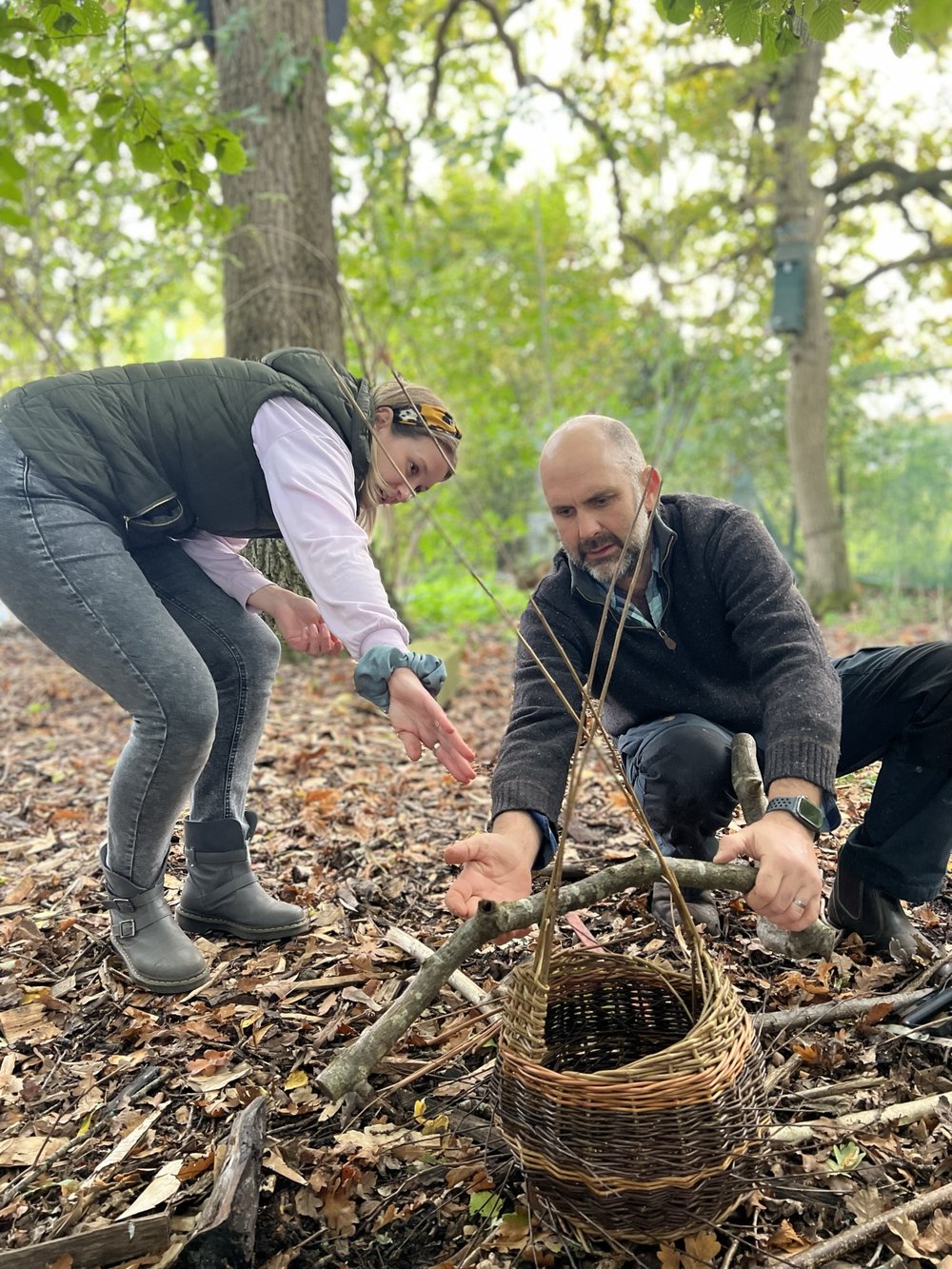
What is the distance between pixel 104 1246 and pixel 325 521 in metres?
1.40

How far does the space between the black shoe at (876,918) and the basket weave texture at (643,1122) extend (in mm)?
996

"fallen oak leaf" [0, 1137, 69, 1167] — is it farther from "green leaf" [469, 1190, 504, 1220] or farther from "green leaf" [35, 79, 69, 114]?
"green leaf" [35, 79, 69, 114]

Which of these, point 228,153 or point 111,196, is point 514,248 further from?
point 228,153

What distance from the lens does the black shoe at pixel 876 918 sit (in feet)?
7.73

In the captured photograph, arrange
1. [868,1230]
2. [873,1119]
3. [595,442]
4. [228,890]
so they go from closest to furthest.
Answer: [868,1230] → [873,1119] → [595,442] → [228,890]

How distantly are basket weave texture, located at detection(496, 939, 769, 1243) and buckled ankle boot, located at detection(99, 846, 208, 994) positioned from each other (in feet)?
3.81

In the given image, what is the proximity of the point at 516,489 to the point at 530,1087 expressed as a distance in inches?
358

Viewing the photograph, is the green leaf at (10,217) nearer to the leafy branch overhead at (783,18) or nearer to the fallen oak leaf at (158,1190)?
the leafy branch overhead at (783,18)

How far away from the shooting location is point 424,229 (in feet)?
26.2

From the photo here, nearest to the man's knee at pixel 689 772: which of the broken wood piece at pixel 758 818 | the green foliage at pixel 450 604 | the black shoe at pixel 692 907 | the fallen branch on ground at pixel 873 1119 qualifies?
the broken wood piece at pixel 758 818

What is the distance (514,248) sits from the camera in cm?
934

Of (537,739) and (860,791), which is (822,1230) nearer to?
(537,739)

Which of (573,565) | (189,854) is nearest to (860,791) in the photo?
(573,565)

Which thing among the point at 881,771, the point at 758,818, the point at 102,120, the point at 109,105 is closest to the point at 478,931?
the point at 758,818
